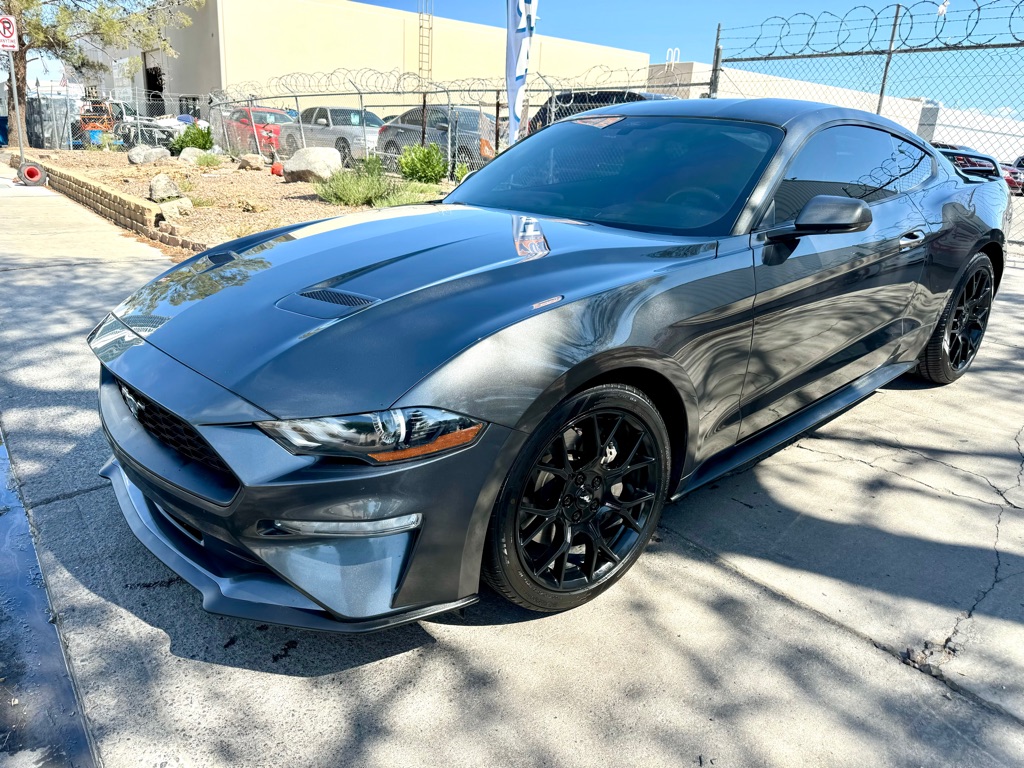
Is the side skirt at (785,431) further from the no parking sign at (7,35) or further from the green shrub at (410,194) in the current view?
the no parking sign at (7,35)

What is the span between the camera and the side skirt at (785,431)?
2.77m

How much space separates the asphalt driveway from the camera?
1954mm

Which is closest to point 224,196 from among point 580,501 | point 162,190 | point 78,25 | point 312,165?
point 162,190

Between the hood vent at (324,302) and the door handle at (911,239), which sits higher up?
the door handle at (911,239)

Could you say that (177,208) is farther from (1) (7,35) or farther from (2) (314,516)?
(2) (314,516)

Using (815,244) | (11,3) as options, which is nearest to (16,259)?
(815,244)

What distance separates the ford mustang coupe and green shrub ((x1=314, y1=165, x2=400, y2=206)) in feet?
22.8

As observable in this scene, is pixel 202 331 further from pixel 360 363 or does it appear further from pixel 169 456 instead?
pixel 360 363

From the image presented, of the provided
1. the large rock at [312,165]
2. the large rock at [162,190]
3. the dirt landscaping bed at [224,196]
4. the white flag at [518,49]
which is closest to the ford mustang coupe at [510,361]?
the dirt landscaping bed at [224,196]

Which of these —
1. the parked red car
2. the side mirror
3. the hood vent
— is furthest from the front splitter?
the parked red car

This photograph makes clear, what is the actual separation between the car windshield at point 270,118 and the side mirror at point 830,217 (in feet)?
68.7

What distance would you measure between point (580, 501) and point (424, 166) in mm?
11006

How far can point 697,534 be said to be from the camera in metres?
2.95

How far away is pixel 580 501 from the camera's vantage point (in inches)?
91.7
